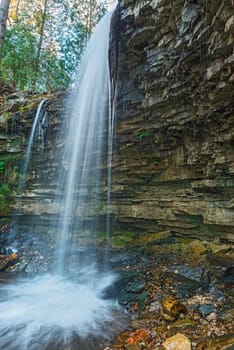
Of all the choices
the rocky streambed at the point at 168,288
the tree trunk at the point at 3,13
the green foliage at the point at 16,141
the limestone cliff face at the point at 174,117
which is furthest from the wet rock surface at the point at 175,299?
the tree trunk at the point at 3,13

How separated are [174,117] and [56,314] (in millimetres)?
4302

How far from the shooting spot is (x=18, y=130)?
27.0ft

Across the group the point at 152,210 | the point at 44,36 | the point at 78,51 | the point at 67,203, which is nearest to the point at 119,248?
the point at 152,210

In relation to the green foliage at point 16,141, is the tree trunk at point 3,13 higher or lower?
higher

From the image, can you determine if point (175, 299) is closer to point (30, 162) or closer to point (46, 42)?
point (30, 162)

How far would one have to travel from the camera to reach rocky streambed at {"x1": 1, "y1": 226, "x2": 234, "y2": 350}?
3104mm

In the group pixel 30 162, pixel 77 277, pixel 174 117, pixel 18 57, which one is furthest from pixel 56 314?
pixel 18 57

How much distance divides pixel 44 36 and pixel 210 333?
1343 centimetres

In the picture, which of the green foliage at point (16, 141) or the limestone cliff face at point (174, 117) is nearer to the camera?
the limestone cliff face at point (174, 117)

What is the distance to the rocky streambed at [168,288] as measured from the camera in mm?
3104

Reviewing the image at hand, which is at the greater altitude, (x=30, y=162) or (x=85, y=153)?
(x=85, y=153)

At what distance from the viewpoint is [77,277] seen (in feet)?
18.5

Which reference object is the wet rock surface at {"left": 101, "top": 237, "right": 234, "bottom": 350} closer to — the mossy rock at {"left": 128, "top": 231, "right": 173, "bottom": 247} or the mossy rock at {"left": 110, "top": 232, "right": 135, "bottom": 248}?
the mossy rock at {"left": 128, "top": 231, "right": 173, "bottom": 247}

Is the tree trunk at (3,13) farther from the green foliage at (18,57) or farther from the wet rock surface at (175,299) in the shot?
the wet rock surface at (175,299)
